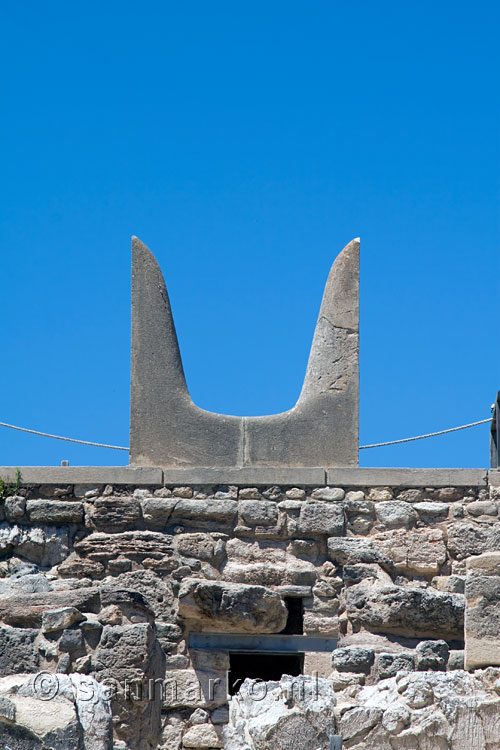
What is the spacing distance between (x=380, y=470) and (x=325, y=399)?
2.17 feet

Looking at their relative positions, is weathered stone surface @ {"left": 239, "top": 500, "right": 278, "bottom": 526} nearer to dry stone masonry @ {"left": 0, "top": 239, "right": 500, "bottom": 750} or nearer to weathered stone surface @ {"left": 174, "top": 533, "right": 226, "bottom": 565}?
dry stone masonry @ {"left": 0, "top": 239, "right": 500, "bottom": 750}

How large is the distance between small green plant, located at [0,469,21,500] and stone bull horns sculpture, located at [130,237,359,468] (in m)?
0.77

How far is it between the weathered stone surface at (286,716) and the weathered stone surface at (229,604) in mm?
2484

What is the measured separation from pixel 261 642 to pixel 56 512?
62.7 inches

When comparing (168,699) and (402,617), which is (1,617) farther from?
(402,617)

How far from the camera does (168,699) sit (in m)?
7.96

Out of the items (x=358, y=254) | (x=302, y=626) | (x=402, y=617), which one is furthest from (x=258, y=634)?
(x=358, y=254)

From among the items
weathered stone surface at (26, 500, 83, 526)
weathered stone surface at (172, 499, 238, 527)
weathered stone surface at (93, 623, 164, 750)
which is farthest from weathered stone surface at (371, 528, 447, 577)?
weathered stone surface at (93, 623, 164, 750)

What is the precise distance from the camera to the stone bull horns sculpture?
8594 mm

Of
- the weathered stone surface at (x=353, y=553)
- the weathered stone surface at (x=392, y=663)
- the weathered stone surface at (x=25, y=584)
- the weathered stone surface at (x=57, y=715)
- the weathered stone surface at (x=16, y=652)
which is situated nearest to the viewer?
the weathered stone surface at (x=57, y=715)

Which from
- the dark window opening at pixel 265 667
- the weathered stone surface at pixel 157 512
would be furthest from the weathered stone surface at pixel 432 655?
the weathered stone surface at pixel 157 512

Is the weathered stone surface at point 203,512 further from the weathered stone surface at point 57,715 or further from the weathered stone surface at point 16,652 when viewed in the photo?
the weathered stone surface at point 57,715

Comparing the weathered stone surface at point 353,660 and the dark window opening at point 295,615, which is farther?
the dark window opening at point 295,615

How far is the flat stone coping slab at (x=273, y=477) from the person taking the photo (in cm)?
841
